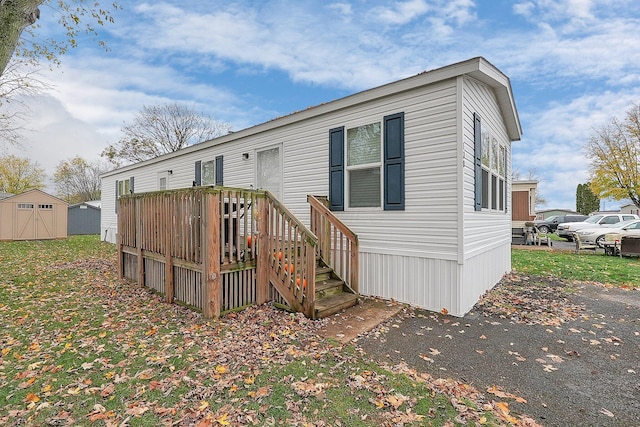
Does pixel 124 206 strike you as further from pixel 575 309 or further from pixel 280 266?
pixel 575 309

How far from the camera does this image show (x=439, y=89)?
16.2ft

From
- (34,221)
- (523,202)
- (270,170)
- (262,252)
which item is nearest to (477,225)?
(262,252)

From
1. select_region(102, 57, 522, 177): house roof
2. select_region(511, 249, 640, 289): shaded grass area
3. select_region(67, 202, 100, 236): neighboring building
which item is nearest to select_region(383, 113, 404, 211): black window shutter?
select_region(102, 57, 522, 177): house roof

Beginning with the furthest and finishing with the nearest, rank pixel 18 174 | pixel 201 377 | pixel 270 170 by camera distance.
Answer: pixel 18 174
pixel 270 170
pixel 201 377

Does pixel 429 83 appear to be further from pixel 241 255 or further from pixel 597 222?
pixel 597 222

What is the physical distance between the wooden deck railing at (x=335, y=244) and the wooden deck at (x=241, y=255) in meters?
0.02

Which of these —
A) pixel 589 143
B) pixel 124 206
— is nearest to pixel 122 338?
pixel 124 206

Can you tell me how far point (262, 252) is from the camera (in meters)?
4.99

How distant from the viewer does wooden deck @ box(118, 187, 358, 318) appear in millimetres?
4496

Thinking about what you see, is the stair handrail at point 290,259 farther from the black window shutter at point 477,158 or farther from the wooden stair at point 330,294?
the black window shutter at point 477,158

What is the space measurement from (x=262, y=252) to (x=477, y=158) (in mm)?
4037

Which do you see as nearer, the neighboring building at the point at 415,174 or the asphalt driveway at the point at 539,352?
the asphalt driveway at the point at 539,352

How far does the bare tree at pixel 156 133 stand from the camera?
23.9 meters

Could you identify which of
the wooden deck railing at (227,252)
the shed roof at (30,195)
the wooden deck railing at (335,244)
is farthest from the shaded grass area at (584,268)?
the shed roof at (30,195)
